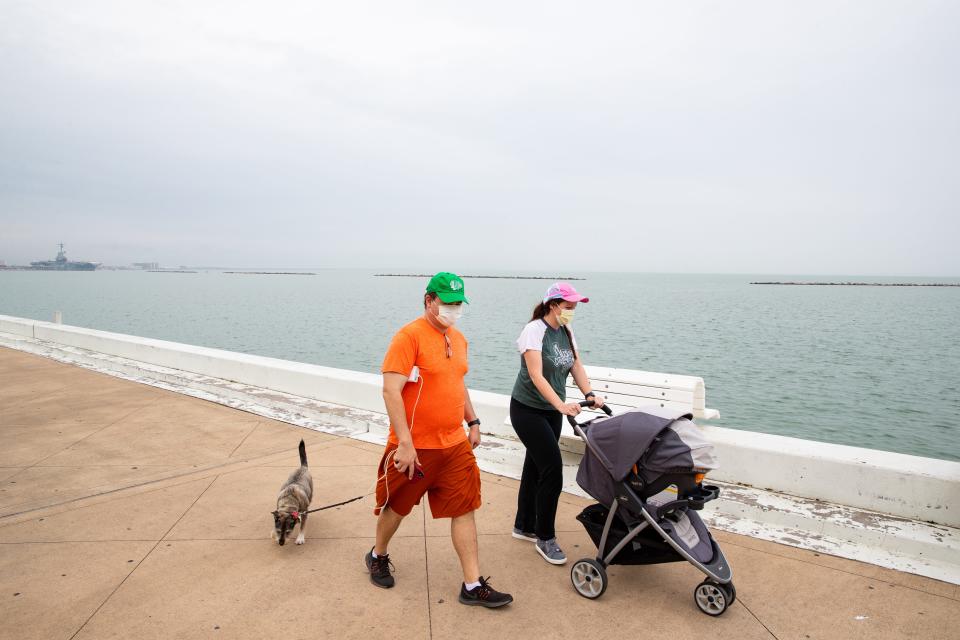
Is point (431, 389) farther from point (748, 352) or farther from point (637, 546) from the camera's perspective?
point (748, 352)

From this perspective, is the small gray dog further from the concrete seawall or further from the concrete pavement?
the concrete seawall

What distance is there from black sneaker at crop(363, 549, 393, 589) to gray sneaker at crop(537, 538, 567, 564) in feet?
3.26

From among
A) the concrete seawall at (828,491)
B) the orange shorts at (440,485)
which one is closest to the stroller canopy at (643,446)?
the orange shorts at (440,485)

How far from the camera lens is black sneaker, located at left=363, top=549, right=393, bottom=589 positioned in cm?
352

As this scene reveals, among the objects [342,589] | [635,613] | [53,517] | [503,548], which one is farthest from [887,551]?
[53,517]

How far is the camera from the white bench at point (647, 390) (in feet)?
17.1

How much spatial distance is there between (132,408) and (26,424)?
3.47ft

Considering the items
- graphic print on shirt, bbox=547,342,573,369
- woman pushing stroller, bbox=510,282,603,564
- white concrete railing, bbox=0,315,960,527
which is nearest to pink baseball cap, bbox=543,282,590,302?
woman pushing stroller, bbox=510,282,603,564

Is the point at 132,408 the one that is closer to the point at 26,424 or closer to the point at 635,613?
the point at 26,424

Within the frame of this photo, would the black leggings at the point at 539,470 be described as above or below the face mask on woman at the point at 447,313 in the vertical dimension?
below

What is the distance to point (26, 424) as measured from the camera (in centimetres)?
675

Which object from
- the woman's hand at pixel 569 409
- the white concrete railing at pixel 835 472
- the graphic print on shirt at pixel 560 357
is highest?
the graphic print on shirt at pixel 560 357

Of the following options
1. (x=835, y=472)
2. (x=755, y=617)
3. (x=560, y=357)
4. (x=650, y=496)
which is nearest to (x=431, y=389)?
(x=560, y=357)

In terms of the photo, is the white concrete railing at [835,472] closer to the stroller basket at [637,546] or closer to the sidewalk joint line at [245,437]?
the stroller basket at [637,546]
